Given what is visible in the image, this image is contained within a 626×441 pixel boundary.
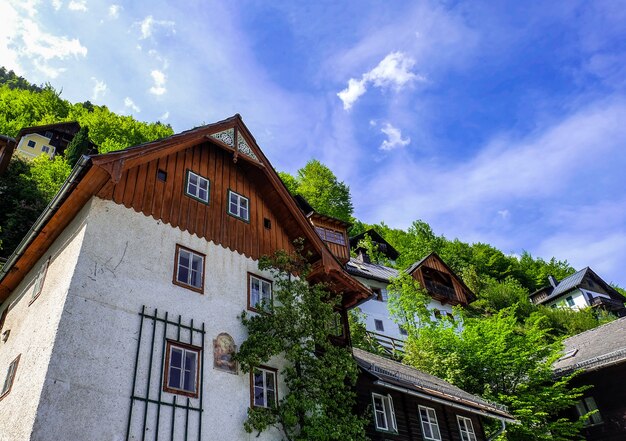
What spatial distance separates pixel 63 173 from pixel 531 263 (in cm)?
7469

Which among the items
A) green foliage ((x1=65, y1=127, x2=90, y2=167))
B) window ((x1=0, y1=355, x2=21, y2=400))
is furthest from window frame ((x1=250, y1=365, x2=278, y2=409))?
green foliage ((x1=65, y1=127, x2=90, y2=167))

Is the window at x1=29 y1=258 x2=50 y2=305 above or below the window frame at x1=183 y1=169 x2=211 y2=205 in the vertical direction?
below

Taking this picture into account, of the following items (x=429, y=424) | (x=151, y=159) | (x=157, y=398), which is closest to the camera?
(x=157, y=398)

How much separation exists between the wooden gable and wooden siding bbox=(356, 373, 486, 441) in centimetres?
2492

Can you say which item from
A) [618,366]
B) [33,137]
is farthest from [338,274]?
[33,137]

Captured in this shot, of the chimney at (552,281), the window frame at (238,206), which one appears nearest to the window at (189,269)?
the window frame at (238,206)

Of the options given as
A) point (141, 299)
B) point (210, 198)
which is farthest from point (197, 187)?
point (141, 299)

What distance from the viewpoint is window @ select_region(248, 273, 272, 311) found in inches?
567

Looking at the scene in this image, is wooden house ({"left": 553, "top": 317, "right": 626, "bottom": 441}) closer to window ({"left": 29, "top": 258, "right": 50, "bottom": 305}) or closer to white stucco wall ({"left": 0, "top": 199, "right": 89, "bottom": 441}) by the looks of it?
white stucco wall ({"left": 0, "top": 199, "right": 89, "bottom": 441})

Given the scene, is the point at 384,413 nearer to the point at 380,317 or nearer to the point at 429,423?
the point at 429,423

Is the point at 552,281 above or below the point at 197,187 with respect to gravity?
above

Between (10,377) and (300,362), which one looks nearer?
(10,377)

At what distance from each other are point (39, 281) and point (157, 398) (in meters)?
5.37

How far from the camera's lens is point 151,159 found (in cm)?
1380
